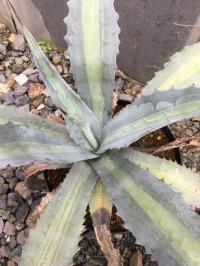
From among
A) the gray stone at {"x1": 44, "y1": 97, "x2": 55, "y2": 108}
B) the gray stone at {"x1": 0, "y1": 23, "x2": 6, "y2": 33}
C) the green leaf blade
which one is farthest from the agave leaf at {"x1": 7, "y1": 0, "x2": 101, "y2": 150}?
the gray stone at {"x1": 0, "y1": 23, "x2": 6, "y2": 33}

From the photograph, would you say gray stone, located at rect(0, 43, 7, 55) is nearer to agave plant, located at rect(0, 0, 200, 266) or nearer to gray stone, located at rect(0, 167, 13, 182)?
gray stone, located at rect(0, 167, 13, 182)

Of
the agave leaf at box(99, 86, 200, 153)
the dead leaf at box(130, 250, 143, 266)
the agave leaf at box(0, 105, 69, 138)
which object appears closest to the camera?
the agave leaf at box(99, 86, 200, 153)

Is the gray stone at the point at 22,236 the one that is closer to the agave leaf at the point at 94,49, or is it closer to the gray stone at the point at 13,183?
the gray stone at the point at 13,183

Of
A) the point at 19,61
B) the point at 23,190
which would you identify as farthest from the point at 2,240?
the point at 19,61

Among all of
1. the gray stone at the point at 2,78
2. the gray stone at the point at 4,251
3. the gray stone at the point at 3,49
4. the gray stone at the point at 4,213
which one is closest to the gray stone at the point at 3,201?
the gray stone at the point at 4,213

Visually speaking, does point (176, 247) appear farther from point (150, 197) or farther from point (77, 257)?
point (77, 257)

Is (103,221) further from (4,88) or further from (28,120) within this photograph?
(4,88)

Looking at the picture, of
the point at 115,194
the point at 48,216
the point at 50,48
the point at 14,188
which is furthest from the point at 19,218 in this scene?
the point at 50,48
